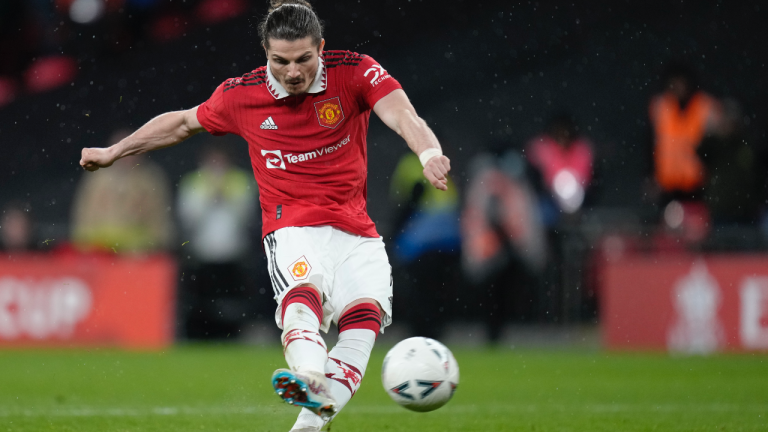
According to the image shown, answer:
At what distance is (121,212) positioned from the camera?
11.6m

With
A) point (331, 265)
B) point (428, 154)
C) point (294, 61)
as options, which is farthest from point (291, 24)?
point (331, 265)

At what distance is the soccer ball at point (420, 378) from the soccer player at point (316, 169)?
17cm

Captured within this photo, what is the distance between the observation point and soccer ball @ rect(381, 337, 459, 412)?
4.56m

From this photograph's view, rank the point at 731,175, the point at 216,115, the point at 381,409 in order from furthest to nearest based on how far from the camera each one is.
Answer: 1. the point at 731,175
2. the point at 381,409
3. the point at 216,115

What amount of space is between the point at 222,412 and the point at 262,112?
8.05 ft

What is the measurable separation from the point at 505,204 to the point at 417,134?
23.0ft

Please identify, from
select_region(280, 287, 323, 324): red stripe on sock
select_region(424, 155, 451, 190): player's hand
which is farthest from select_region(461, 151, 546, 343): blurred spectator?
select_region(424, 155, 451, 190): player's hand

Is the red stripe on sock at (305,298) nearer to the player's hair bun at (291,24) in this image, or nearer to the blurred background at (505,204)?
the player's hair bun at (291,24)

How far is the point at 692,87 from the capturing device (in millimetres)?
11039

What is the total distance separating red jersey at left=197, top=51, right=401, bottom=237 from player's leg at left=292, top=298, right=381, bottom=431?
380 millimetres

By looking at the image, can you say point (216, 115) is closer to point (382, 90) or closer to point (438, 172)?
point (382, 90)

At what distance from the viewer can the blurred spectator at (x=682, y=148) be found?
11117 mm

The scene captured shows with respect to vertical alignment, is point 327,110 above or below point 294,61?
below

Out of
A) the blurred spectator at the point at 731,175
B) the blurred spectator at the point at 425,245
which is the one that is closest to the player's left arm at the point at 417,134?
the blurred spectator at the point at 425,245
